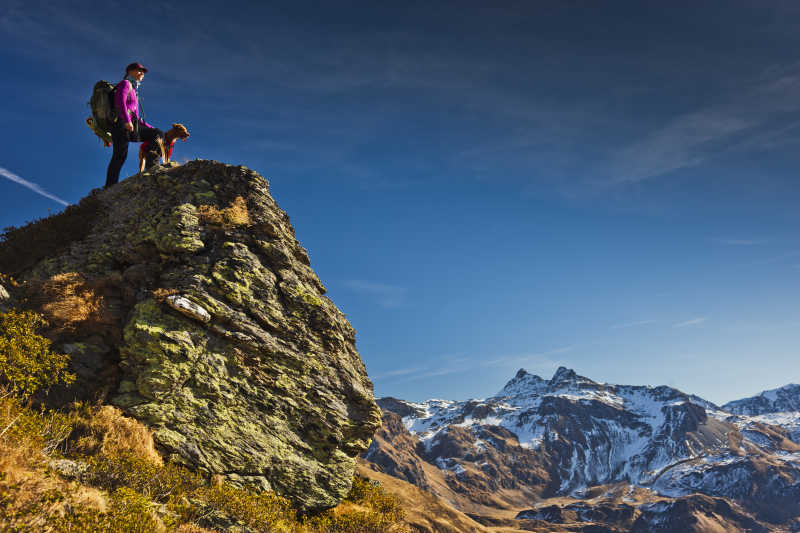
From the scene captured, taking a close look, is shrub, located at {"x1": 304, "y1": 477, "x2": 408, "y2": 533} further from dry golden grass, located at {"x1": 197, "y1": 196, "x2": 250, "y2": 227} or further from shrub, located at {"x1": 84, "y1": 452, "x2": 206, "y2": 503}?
dry golden grass, located at {"x1": 197, "y1": 196, "x2": 250, "y2": 227}

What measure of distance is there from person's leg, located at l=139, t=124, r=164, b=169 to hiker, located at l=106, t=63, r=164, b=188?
0.13m

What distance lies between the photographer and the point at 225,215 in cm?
1878

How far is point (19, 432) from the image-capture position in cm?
975

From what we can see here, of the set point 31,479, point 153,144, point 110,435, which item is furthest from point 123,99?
point 31,479

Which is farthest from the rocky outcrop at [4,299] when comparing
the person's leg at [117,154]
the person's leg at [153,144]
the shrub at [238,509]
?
the person's leg at [153,144]

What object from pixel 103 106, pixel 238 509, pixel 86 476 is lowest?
pixel 238 509

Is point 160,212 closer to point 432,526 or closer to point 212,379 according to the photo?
point 212,379

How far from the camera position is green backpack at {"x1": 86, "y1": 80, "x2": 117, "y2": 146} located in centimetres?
1806

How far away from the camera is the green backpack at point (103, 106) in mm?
18062

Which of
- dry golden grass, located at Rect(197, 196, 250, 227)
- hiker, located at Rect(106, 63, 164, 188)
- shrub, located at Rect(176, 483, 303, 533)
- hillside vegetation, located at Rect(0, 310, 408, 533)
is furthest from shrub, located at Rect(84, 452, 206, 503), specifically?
hiker, located at Rect(106, 63, 164, 188)

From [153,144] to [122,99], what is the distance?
130 inches

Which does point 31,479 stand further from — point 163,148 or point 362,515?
point 163,148

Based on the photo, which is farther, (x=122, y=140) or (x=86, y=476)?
(x=122, y=140)

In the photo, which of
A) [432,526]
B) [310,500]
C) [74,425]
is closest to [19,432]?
[74,425]
